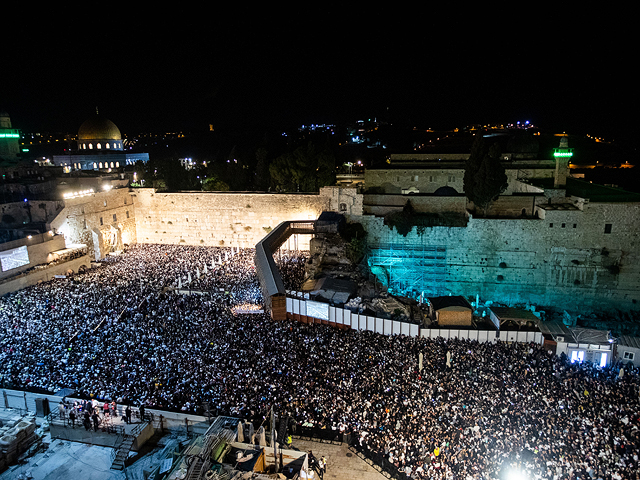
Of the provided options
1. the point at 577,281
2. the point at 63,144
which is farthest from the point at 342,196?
the point at 63,144

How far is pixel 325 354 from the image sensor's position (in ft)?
46.0

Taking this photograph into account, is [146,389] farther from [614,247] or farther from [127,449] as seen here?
[614,247]

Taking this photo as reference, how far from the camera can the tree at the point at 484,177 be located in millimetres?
24266

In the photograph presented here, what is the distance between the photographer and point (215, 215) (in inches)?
Result: 1245

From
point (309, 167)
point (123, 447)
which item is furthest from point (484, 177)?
point (123, 447)

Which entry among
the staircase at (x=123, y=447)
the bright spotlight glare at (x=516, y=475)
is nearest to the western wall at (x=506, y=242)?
the bright spotlight glare at (x=516, y=475)

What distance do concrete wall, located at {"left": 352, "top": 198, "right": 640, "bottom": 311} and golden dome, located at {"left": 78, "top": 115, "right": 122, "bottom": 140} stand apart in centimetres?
3820

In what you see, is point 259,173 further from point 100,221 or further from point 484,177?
point 484,177

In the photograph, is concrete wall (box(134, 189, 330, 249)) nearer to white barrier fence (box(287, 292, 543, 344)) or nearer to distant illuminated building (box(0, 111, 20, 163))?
white barrier fence (box(287, 292, 543, 344))

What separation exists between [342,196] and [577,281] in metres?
14.8

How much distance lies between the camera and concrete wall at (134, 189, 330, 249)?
3025 cm

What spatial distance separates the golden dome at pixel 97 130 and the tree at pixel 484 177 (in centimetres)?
4096

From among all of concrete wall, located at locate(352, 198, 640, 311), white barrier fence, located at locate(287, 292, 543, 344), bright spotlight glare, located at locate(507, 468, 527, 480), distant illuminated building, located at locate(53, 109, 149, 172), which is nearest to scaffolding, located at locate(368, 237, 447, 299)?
concrete wall, located at locate(352, 198, 640, 311)

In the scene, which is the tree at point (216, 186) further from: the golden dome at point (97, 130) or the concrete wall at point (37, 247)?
the golden dome at point (97, 130)
